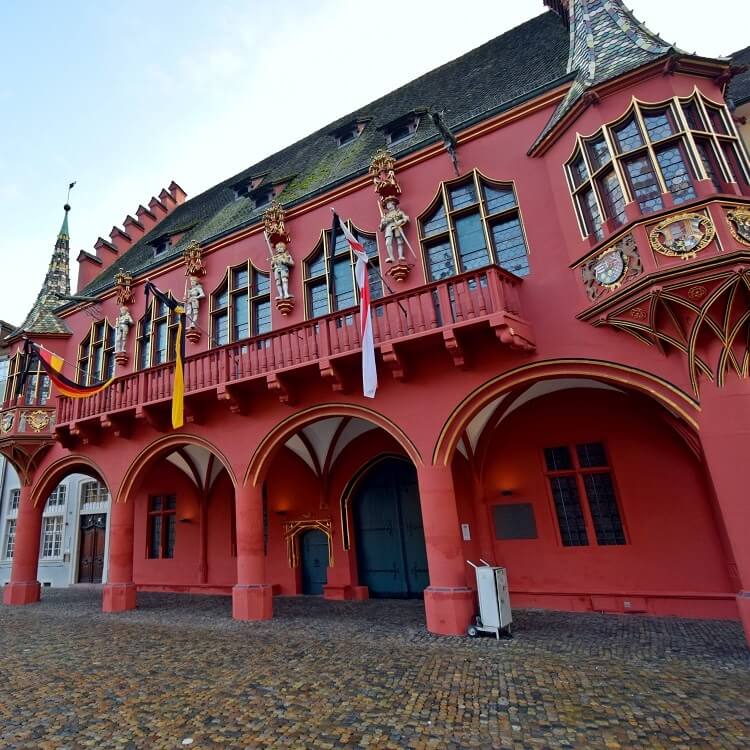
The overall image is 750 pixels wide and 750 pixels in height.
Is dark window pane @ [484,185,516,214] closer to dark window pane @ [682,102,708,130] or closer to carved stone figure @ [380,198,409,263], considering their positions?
carved stone figure @ [380,198,409,263]

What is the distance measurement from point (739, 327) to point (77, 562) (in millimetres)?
23129

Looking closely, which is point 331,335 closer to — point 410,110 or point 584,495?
point 584,495

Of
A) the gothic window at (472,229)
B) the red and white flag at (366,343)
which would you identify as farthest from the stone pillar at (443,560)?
the gothic window at (472,229)

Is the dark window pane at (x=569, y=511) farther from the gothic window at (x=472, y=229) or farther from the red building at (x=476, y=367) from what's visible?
the gothic window at (x=472, y=229)

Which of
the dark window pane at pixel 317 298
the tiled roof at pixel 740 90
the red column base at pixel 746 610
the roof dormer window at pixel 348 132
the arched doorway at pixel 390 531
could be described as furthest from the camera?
the roof dormer window at pixel 348 132

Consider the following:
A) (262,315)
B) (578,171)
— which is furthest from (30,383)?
(578,171)

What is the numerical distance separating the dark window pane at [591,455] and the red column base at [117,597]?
11514 millimetres

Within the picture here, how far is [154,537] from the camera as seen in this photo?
54.4 ft

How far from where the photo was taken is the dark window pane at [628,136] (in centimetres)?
788

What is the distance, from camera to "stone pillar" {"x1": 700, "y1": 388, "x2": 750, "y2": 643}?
6.32 m

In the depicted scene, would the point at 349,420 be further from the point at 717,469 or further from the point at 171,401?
the point at 717,469

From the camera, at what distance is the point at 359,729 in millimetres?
4637

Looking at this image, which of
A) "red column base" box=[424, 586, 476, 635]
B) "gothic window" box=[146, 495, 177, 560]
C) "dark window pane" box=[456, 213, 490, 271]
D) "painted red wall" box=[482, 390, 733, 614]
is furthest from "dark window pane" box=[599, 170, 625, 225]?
"gothic window" box=[146, 495, 177, 560]

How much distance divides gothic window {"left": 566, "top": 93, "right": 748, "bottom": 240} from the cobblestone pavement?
258 inches
